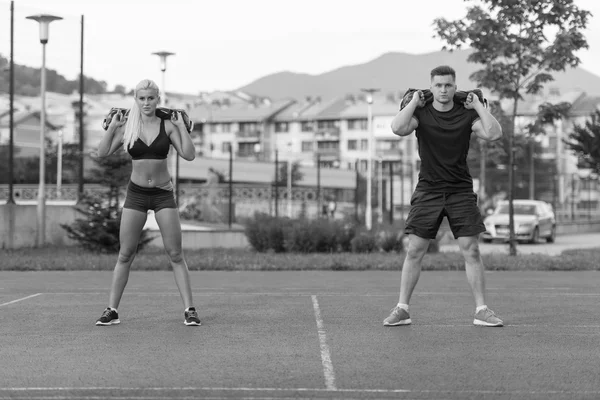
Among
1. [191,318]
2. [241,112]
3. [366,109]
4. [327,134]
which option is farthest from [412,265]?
[241,112]

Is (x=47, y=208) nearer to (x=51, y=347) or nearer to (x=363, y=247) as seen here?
(x=363, y=247)

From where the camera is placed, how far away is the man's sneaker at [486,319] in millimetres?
8688

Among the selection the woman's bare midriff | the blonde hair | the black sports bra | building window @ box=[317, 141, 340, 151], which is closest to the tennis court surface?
the woman's bare midriff

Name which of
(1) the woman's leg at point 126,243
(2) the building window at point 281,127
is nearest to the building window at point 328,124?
(2) the building window at point 281,127

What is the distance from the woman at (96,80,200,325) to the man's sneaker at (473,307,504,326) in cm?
219

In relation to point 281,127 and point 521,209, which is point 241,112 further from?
point 521,209

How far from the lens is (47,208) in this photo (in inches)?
995

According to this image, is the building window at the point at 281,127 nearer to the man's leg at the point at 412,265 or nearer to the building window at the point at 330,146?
the building window at the point at 330,146

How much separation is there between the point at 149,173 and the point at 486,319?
2876 mm

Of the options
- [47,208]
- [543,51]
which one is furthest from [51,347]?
[47,208]

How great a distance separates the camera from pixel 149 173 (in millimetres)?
8875

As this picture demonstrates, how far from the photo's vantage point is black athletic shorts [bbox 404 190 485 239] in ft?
28.8

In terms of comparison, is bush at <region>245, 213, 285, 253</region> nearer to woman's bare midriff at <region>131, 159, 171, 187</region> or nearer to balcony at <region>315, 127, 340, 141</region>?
woman's bare midriff at <region>131, 159, 171, 187</region>

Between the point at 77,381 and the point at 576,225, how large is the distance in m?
47.5
